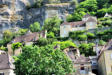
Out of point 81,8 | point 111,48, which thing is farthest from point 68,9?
point 111,48

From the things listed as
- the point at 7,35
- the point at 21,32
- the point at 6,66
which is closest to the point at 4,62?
the point at 6,66

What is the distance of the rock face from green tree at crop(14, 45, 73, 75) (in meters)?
54.9

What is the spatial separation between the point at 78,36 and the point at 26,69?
3603cm

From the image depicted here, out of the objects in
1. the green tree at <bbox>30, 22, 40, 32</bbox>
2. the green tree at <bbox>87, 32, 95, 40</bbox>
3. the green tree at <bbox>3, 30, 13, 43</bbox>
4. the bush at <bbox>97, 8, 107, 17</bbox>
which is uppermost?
the bush at <bbox>97, 8, 107, 17</bbox>

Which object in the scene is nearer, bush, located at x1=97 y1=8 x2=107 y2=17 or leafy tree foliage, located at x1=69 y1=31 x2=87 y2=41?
leafy tree foliage, located at x1=69 y1=31 x2=87 y2=41

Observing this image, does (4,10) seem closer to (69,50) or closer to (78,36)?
(78,36)

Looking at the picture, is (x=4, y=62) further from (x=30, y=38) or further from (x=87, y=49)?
(x=30, y=38)

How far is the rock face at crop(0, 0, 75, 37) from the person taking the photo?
309 ft

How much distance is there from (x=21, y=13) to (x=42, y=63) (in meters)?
→ 63.0

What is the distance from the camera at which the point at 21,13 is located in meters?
98.6

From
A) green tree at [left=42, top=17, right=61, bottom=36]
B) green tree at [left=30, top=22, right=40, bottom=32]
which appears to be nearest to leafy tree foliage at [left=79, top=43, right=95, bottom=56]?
green tree at [left=42, top=17, right=61, bottom=36]

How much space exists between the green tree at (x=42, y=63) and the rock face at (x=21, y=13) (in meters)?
54.9

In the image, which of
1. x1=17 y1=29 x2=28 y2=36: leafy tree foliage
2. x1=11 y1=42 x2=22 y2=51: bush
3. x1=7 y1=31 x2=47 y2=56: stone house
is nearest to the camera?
x1=11 y1=42 x2=22 y2=51: bush

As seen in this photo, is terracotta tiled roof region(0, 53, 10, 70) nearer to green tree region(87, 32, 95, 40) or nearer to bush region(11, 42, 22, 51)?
bush region(11, 42, 22, 51)
